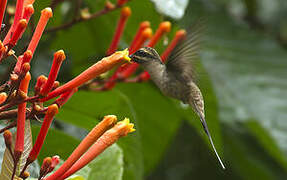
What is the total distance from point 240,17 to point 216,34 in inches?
21.1

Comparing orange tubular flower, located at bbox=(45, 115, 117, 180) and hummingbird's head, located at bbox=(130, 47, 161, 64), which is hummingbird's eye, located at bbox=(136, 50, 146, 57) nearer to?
hummingbird's head, located at bbox=(130, 47, 161, 64)

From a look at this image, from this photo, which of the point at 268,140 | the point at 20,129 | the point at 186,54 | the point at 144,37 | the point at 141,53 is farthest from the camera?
the point at 268,140

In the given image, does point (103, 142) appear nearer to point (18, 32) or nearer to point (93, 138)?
point (93, 138)

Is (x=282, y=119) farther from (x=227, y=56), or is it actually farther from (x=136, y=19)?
(x=136, y=19)

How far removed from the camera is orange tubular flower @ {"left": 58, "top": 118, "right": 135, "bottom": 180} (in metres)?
1.07

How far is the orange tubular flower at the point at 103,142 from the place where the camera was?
1071 millimetres

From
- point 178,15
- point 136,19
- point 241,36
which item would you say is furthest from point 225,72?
point 178,15

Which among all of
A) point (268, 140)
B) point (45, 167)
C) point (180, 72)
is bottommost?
point (268, 140)

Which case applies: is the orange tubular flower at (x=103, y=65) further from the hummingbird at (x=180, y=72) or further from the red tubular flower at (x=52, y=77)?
the hummingbird at (x=180, y=72)

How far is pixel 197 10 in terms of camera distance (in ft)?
9.79

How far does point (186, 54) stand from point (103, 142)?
0.55 metres

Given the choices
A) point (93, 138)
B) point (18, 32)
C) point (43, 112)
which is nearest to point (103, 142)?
point (93, 138)

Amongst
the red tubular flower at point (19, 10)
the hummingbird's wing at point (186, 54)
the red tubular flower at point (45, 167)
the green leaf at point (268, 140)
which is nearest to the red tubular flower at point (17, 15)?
the red tubular flower at point (19, 10)

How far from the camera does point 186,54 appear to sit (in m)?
1.55
